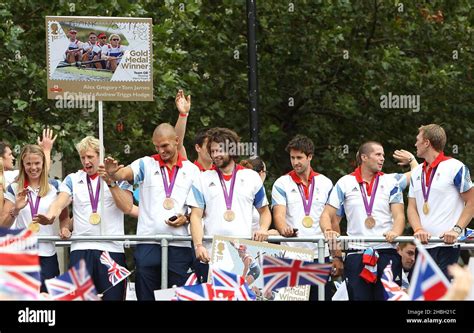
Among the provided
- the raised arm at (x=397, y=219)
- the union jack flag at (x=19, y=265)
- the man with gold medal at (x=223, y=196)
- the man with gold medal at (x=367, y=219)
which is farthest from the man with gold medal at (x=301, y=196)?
the union jack flag at (x=19, y=265)

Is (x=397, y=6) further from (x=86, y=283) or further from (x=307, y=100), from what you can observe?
(x=86, y=283)

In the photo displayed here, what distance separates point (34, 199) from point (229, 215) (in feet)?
5.81

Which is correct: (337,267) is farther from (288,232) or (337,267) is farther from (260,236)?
(260,236)

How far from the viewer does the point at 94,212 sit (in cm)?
1184

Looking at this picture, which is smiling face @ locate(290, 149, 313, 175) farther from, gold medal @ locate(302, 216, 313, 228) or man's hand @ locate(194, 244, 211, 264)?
man's hand @ locate(194, 244, 211, 264)

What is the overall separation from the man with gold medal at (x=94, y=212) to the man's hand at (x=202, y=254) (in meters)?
0.98

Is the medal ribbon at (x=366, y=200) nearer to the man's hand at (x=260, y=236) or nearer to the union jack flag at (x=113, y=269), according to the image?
the man's hand at (x=260, y=236)

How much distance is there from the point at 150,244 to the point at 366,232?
6.17 ft

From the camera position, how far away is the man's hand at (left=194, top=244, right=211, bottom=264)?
1093 centimetres

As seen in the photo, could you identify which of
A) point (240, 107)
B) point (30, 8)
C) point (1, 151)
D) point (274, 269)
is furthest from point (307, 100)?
point (274, 269)

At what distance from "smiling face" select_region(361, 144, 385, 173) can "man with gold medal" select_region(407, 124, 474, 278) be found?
369 millimetres

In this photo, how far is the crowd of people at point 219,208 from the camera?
1139cm

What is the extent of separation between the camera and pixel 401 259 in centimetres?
1159
